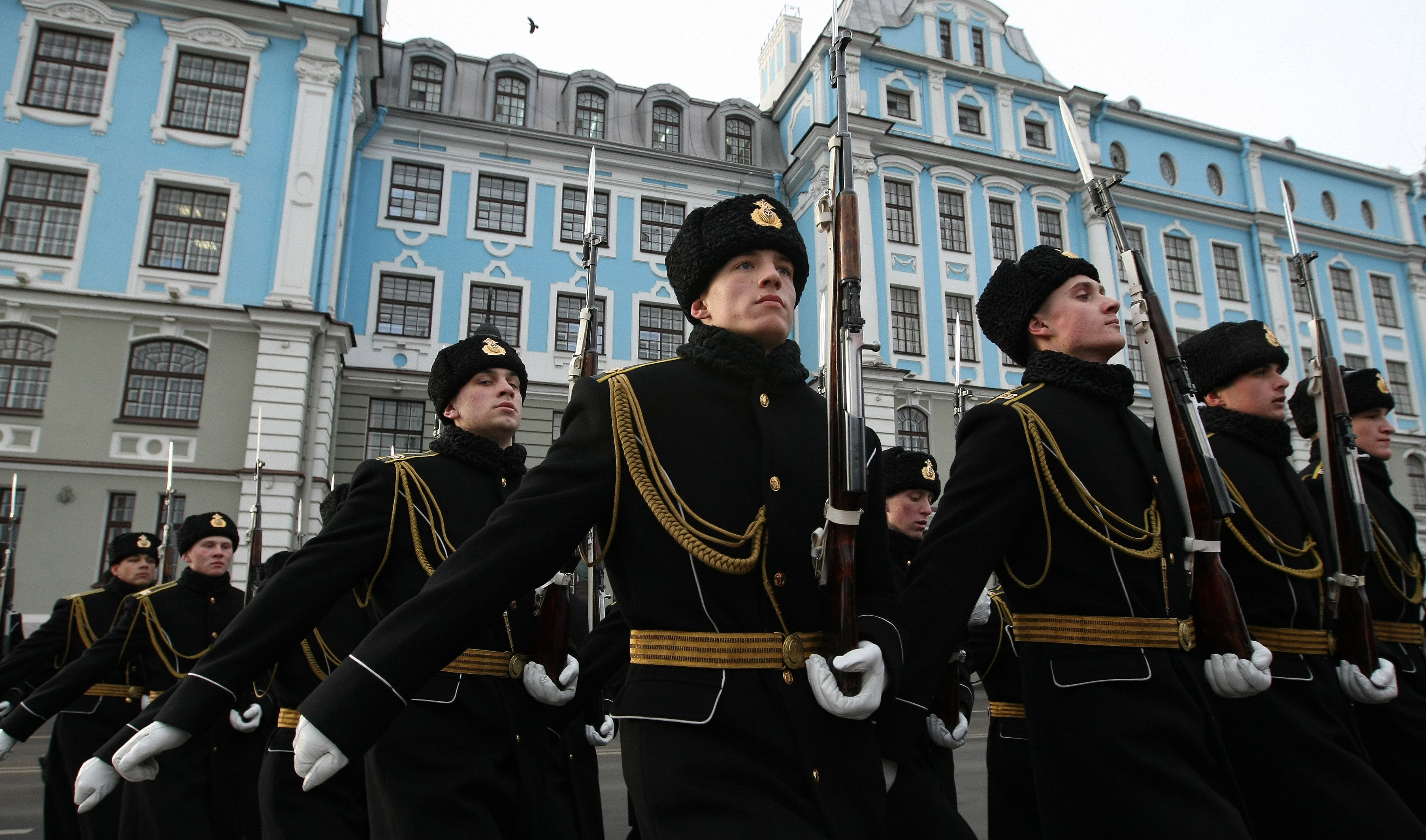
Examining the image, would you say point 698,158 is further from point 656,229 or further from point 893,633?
point 893,633

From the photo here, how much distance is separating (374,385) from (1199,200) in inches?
907

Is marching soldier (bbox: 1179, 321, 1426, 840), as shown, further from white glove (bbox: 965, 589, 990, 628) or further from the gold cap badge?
the gold cap badge

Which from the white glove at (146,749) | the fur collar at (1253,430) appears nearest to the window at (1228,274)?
the fur collar at (1253,430)

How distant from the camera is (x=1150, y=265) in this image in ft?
84.9

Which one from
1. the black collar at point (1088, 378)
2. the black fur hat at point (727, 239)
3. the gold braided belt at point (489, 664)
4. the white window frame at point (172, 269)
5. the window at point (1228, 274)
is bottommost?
the gold braided belt at point (489, 664)

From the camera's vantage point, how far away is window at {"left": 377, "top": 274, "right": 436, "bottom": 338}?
21.0m

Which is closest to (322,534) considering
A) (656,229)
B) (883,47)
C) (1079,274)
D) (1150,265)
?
(1079,274)

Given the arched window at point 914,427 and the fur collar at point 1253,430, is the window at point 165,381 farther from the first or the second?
the fur collar at point 1253,430

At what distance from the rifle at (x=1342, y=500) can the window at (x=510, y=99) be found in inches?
831

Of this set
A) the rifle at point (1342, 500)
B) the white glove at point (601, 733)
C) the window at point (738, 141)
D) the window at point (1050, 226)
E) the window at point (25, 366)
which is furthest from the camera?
the window at point (738, 141)

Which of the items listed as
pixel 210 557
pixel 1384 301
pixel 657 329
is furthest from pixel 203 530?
pixel 1384 301

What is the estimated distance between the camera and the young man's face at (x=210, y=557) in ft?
22.4

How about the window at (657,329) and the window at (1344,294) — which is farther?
the window at (1344,294)

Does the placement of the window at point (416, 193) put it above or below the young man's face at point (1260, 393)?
above
